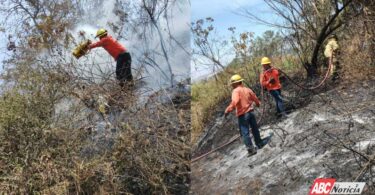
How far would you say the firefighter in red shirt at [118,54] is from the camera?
5848 mm

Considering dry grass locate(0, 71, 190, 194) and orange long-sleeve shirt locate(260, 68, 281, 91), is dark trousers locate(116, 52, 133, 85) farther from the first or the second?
orange long-sleeve shirt locate(260, 68, 281, 91)

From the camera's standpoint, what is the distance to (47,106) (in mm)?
5426

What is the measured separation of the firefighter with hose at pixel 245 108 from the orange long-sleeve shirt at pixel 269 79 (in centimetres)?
13

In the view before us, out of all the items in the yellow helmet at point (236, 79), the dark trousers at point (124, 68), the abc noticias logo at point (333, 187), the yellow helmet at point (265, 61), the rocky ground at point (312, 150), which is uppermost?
the dark trousers at point (124, 68)

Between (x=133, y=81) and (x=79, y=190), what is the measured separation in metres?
1.43

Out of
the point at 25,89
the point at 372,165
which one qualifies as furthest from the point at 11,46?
the point at 372,165

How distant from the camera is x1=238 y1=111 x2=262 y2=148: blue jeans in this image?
426 centimetres

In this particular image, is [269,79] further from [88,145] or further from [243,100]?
[88,145]

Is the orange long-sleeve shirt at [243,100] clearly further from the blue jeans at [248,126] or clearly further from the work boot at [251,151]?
the work boot at [251,151]

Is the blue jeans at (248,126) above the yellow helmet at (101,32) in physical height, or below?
below

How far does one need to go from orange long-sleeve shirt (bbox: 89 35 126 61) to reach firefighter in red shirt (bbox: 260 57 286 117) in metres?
2.03

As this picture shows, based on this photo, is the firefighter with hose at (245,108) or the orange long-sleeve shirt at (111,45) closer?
the firefighter with hose at (245,108)

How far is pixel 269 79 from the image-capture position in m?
4.29

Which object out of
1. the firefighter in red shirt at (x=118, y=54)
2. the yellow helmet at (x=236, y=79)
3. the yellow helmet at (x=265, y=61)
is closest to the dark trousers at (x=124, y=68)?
the firefighter in red shirt at (x=118, y=54)
